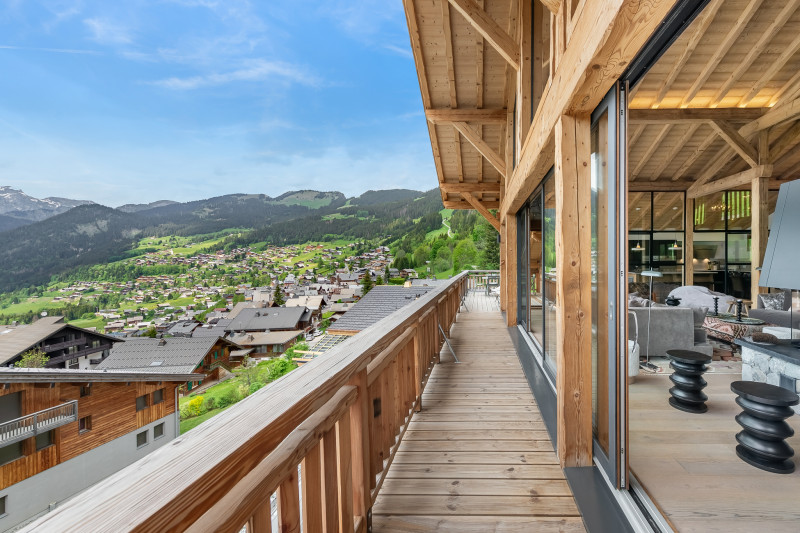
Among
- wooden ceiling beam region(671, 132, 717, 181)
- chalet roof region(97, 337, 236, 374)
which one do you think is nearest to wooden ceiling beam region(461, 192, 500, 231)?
wooden ceiling beam region(671, 132, 717, 181)

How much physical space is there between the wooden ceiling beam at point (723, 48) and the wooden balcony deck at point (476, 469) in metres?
6.03

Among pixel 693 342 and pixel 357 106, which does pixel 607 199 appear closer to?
pixel 693 342

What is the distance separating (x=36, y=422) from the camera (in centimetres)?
274

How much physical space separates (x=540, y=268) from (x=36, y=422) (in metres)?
5.28

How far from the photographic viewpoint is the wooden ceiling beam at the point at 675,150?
8656 millimetres

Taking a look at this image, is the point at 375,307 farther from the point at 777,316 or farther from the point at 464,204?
the point at 777,316

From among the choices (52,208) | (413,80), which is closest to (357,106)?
(413,80)

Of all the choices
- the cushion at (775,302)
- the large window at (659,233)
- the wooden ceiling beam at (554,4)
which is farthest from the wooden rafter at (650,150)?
the wooden ceiling beam at (554,4)

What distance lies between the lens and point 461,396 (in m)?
3.76

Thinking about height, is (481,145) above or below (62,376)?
above

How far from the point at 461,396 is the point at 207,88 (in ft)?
135

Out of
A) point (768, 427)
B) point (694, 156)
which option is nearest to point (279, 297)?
point (768, 427)

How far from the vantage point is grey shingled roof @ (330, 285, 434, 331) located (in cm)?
666

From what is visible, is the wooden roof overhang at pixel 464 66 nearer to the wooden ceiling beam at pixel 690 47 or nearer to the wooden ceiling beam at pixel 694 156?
the wooden ceiling beam at pixel 690 47
